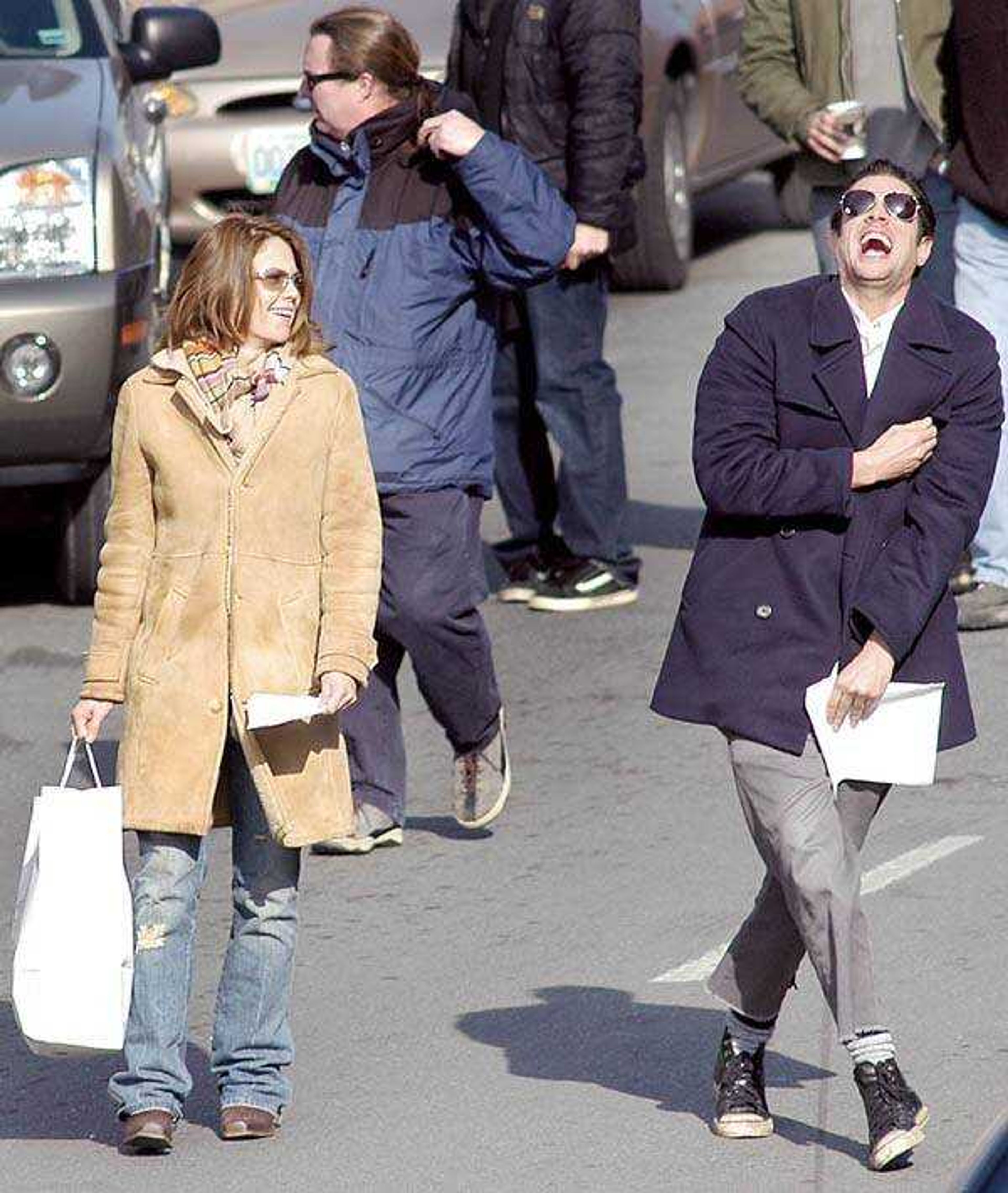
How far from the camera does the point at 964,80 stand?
8.68 meters

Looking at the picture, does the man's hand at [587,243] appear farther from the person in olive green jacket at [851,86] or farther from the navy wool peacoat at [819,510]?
the navy wool peacoat at [819,510]

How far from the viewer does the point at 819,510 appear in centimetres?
518

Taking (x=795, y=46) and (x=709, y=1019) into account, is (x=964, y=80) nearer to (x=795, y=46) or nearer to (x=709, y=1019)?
(x=795, y=46)

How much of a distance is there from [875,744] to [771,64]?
429cm

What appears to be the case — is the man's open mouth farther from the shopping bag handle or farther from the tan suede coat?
the shopping bag handle

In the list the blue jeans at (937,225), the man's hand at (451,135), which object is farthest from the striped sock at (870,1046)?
the blue jeans at (937,225)

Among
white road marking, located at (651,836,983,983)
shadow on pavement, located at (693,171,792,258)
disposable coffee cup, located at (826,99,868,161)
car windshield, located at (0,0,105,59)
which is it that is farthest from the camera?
shadow on pavement, located at (693,171,792,258)

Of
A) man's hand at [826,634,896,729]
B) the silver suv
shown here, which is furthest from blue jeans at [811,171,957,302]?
man's hand at [826,634,896,729]

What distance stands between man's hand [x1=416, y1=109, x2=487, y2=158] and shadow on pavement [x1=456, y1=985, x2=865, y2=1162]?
1865mm

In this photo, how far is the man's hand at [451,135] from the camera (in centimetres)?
694

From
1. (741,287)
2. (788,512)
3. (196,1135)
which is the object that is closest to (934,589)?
(788,512)

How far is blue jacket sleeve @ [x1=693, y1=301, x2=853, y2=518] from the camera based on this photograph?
5172 millimetres

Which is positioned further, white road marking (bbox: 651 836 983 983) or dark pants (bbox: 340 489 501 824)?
dark pants (bbox: 340 489 501 824)

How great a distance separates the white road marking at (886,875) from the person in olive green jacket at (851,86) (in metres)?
2.21
